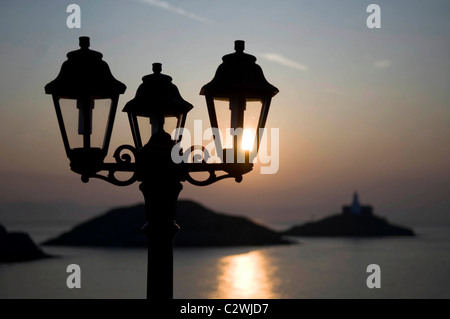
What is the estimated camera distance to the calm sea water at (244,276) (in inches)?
4405

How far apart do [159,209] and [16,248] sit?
17308 cm

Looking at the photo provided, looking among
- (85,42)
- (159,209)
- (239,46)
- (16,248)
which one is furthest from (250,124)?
(16,248)

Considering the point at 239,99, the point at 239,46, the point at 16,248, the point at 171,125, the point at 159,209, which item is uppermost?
the point at 239,46

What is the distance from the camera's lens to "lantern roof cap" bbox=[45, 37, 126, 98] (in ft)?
15.5

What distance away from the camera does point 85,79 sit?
4.73m

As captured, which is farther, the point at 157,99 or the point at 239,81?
the point at 157,99

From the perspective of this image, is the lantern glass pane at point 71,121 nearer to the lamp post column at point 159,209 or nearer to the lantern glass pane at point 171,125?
the lamp post column at point 159,209

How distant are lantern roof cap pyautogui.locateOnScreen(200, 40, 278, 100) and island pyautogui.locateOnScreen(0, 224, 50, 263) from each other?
160275 mm

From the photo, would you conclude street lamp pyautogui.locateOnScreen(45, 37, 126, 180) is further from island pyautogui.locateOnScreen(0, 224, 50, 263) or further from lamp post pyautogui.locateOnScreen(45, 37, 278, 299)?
island pyautogui.locateOnScreen(0, 224, 50, 263)

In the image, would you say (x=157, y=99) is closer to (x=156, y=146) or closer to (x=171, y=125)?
(x=171, y=125)

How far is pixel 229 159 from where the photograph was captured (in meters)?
4.82

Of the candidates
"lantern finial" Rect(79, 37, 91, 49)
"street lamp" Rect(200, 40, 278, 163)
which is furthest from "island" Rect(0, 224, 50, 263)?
"street lamp" Rect(200, 40, 278, 163)
